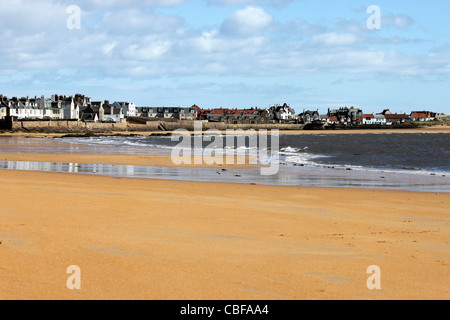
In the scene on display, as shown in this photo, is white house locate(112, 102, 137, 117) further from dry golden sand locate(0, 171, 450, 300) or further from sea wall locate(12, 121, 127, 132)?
dry golden sand locate(0, 171, 450, 300)

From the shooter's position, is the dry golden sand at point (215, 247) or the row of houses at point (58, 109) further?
the row of houses at point (58, 109)

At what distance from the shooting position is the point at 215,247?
863 cm

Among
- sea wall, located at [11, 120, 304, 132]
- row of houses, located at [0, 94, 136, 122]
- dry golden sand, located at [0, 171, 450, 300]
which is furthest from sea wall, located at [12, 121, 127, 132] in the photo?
dry golden sand, located at [0, 171, 450, 300]

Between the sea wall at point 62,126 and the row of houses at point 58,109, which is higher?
the row of houses at point 58,109

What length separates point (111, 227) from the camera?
1000cm

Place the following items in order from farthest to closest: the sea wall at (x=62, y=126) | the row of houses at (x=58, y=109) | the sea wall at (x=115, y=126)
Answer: the row of houses at (x=58, y=109) → the sea wall at (x=115, y=126) → the sea wall at (x=62, y=126)

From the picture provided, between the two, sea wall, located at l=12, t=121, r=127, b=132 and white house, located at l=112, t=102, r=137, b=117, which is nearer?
sea wall, located at l=12, t=121, r=127, b=132

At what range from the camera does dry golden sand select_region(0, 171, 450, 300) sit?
649 centimetres

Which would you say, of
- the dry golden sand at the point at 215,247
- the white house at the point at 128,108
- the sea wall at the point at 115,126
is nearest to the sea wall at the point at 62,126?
the sea wall at the point at 115,126

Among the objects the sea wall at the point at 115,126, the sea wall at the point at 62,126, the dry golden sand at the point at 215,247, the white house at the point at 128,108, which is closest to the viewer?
the dry golden sand at the point at 215,247

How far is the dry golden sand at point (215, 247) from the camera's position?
6492 millimetres

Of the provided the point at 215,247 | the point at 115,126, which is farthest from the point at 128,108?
the point at 215,247

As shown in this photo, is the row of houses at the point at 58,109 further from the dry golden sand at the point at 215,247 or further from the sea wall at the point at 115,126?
the dry golden sand at the point at 215,247

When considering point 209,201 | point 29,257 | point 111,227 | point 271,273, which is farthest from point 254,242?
point 209,201
